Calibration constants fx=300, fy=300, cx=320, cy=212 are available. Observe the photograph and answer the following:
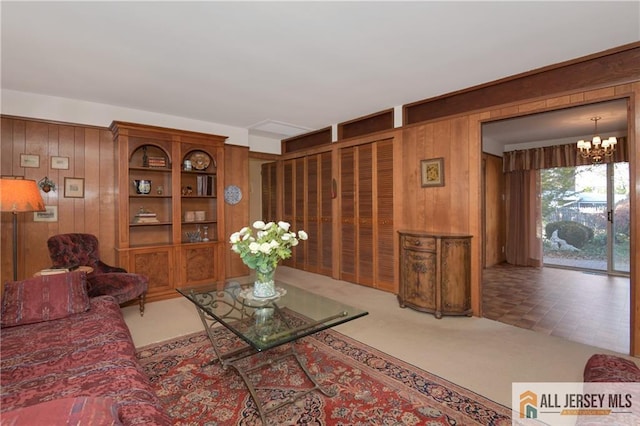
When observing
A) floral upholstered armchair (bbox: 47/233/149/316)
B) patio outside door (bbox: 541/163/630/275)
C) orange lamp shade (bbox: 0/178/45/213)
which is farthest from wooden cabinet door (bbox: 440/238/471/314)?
patio outside door (bbox: 541/163/630/275)

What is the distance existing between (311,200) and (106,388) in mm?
4302

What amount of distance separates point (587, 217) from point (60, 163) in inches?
339

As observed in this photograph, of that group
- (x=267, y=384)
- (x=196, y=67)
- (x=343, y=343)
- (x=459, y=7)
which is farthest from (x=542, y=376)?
(x=196, y=67)

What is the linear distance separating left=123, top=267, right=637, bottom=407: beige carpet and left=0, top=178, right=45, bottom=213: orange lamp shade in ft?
4.76

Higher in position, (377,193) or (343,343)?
(377,193)

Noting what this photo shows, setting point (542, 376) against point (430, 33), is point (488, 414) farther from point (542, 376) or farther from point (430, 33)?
point (430, 33)

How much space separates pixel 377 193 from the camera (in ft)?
14.3

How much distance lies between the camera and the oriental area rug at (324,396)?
1.74 m

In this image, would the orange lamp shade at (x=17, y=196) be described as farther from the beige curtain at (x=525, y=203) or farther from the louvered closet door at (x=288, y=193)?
the beige curtain at (x=525, y=203)

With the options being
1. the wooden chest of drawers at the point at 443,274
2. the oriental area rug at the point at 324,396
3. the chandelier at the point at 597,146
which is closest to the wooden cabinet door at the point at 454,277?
the wooden chest of drawers at the point at 443,274

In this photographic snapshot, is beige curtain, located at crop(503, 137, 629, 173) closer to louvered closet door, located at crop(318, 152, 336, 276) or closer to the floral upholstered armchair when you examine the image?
louvered closet door, located at crop(318, 152, 336, 276)

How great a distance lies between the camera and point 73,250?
133 inches

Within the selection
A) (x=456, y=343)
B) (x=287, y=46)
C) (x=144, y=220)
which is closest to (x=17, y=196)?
(x=144, y=220)

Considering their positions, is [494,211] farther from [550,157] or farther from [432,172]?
[432,172]
